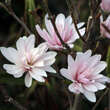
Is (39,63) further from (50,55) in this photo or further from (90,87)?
(90,87)

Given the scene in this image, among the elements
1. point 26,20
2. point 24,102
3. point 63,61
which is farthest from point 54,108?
point 26,20

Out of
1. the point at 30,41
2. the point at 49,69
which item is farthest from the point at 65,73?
the point at 30,41

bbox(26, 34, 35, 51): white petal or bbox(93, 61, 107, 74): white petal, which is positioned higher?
bbox(26, 34, 35, 51): white petal

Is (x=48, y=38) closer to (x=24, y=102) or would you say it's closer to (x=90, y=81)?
(x=90, y=81)

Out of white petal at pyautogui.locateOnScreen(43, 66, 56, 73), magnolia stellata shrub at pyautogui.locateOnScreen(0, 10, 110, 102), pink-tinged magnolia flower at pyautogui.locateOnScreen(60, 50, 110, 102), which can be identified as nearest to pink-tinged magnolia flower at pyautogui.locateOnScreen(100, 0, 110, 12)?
magnolia stellata shrub at pyautogui.locateOnScreen(0, 10, 110, 102)

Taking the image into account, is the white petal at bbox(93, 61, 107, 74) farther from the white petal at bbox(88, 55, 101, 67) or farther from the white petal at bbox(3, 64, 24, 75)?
the white petal at bbox(3, 64, 24, 75)
